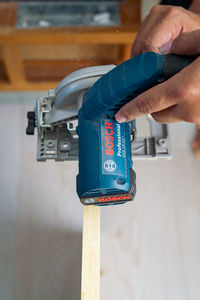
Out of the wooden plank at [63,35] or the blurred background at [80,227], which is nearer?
the blurred background at [80,227]

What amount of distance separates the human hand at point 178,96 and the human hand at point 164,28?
0.79 feet

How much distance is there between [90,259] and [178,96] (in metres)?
0.37

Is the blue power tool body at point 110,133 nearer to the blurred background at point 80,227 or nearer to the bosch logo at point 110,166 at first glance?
the bosch logo at point 110,166

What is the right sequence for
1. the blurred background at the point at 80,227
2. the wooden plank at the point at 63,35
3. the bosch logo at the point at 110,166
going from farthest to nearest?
the wooden plank at the point at 63,35
the blurred background at the point at 80,227
the bosch logo at the point at 110,166

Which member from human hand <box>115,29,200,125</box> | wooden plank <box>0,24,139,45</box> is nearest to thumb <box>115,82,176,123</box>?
human hand <box>115,29,200,125</box>

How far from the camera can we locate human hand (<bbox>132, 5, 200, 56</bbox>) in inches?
31.1

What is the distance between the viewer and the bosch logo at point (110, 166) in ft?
1.89

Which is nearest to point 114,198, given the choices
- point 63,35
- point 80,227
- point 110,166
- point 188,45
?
point 110,166

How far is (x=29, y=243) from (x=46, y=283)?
107 millimetres

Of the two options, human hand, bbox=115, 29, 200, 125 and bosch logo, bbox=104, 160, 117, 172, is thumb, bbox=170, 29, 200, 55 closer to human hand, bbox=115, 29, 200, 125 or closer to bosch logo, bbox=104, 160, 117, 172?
human hand, bbox=115, 29, 200, 125

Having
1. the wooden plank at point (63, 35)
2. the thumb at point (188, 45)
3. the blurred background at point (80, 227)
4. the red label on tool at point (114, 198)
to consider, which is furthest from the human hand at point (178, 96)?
the wooden plank at point (63, 35)

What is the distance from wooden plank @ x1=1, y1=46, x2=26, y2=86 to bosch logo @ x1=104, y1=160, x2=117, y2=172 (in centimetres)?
93

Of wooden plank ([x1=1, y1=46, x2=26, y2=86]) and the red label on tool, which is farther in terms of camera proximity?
wooden plank ([x1=1, y1=46, x2=26, y2=86])

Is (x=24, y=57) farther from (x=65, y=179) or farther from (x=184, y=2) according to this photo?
(x=65, y=179)
